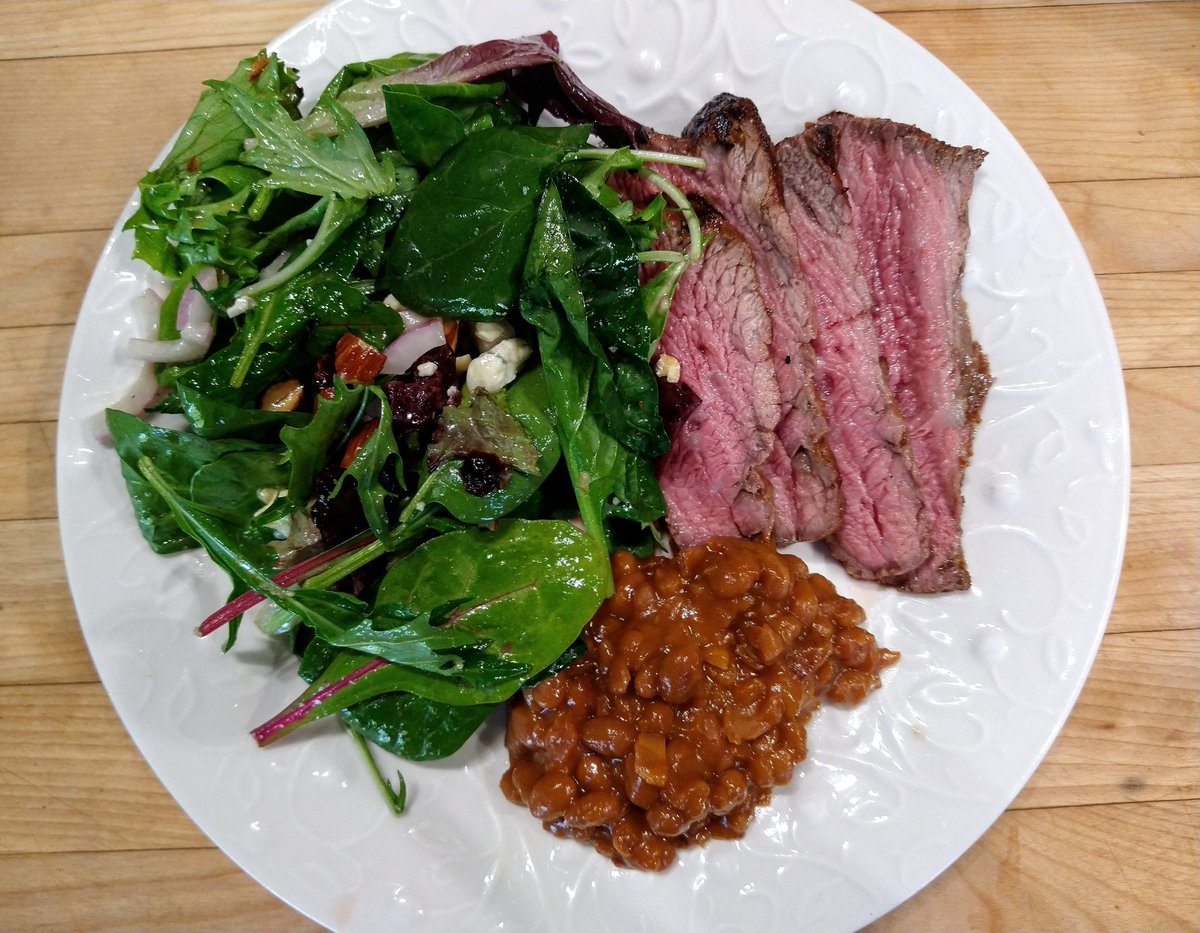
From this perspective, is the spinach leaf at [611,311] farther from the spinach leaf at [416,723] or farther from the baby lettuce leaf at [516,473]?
the spinach leaf at [416,723]

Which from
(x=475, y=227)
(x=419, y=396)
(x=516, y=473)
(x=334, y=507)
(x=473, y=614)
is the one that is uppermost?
(x=475, y=227)

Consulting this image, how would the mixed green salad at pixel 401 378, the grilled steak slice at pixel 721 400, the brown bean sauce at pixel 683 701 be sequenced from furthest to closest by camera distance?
the grilled steak slice at pixel 721 400, the mixed green salad at pixel 401 378, the brown bean sauce at pixel 683 701

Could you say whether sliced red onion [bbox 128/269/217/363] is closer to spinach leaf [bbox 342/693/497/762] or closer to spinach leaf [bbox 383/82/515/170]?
spinach leaf [bbox 383/82/515/170]

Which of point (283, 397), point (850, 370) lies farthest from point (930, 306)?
point (283, 397)

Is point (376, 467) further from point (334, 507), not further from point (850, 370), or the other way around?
point (850, 370)

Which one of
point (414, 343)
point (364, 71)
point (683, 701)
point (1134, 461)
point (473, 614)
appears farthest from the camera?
point (1134, 461)

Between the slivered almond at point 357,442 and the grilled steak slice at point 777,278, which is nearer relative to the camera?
the slivered almond at point 357,442

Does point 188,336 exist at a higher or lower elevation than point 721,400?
higher

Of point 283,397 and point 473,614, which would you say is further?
point 283,397

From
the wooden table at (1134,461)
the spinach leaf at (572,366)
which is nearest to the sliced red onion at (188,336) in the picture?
the wooden table at (1134,461)
